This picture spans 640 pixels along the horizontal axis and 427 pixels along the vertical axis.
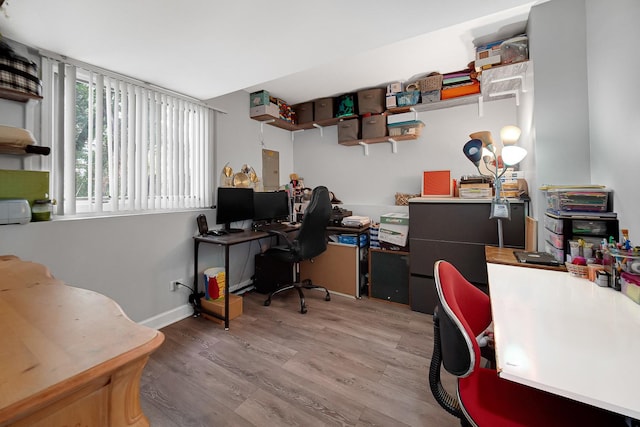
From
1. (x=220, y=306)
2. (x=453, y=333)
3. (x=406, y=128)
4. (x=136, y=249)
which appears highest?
(x=406, y=128)

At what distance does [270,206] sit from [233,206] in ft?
1.88

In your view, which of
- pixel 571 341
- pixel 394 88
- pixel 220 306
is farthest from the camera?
pixel 394 88

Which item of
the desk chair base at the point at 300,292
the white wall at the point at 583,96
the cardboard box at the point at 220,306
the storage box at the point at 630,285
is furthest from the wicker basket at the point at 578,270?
the cardboard box at the point at 220,306

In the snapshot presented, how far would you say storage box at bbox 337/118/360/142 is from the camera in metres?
3.27

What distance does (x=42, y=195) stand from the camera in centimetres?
173

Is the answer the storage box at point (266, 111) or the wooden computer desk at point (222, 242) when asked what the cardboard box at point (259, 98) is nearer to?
the storage box at point (266, 111)

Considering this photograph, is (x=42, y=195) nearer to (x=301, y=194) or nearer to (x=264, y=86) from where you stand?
(x=264, y=86)

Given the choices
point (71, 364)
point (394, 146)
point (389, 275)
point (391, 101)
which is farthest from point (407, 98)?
point (71, 364)

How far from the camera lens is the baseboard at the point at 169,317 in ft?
7.54

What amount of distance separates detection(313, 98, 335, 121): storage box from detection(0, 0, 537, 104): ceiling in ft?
3.40

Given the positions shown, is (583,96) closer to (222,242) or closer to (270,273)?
(222,242)

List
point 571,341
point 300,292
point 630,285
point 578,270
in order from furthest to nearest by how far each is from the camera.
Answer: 1. point 300,292
2. point 578,270
3. point 630,285
4. point 571,341

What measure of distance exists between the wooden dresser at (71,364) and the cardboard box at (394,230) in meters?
2.54

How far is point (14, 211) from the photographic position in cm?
156
